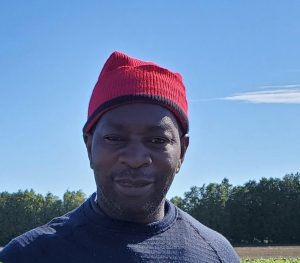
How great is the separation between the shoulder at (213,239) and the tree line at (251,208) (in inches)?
2354

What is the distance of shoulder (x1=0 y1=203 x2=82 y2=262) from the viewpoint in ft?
7.27

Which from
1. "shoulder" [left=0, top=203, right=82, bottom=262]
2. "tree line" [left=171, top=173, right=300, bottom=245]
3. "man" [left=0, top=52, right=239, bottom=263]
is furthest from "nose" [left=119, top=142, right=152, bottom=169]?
"tree line" [left=171, top=173, right=300, bottom=245]

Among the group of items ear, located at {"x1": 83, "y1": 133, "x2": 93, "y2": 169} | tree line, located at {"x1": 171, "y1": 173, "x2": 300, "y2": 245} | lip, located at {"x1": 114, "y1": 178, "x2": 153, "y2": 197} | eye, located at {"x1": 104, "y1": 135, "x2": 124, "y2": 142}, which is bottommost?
lip, located at {"x1": 114, "y1": 178, "x2": 153, "y2": 197}

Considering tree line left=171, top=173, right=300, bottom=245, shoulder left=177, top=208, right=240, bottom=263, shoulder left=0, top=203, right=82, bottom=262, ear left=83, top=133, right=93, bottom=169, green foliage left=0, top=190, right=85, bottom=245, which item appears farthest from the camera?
green foliage left=0, top=190, right=85, bottom=245

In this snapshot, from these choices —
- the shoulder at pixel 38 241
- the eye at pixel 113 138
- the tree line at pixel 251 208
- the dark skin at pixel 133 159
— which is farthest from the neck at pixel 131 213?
the tree line at pixel 251 208

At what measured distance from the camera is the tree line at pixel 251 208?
210ft

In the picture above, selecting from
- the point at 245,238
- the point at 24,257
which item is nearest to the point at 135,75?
the point at 24,257

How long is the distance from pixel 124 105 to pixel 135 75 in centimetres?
13

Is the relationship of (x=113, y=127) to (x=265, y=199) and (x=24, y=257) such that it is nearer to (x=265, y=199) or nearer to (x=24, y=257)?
(x=24, y=257)

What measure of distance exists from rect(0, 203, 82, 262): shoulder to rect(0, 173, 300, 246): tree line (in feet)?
200

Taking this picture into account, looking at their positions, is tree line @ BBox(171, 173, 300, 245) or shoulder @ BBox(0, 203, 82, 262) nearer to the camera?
shoulder @ BBox(0, 203, 82, 262)

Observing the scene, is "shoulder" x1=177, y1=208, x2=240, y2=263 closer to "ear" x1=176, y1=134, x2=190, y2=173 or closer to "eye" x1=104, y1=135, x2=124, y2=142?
"ear" x1=176, y1=134, x2=190, y2=173

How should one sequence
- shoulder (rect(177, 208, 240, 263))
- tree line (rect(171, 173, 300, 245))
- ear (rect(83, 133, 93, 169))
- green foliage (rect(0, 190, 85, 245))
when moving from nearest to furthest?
ear (rect(83, 133, 93, 169)), shoulder (rect(177, 208, 240, 263)), tree line (rect(171, 173, 300, 245)), green foliage (rect(0, 190, 85, 245))

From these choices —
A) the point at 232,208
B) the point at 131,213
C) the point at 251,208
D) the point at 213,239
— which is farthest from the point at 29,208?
the point at 131,213
